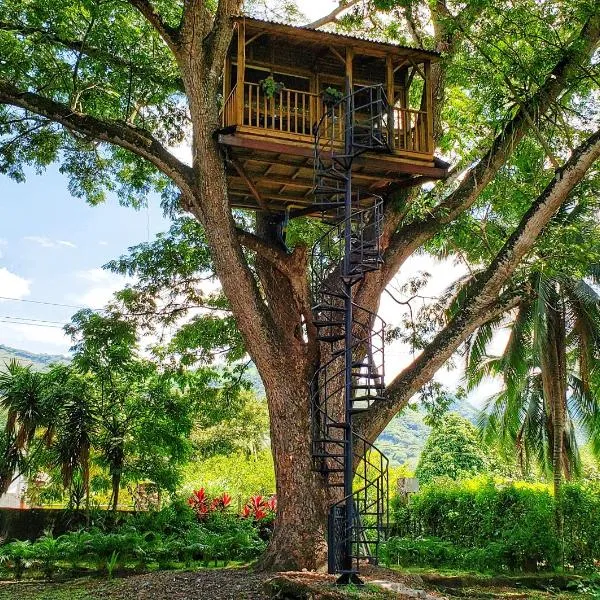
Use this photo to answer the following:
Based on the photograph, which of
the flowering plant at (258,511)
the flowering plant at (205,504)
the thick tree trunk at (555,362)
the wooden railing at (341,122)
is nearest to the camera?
the wooden railing at (341,122)

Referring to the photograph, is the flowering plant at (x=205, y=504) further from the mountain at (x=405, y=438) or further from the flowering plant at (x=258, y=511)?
the mountain at (x=405, y=438)

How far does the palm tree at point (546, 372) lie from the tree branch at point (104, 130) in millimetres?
5527

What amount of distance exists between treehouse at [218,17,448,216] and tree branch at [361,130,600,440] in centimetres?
164

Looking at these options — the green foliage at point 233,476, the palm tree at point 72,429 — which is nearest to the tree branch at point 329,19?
the palm tree at point 72,429

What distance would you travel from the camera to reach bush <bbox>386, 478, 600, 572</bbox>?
11.4 m

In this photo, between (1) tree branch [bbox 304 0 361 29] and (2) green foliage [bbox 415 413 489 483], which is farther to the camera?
(2) green foliage [bbox 415 413 489 483]

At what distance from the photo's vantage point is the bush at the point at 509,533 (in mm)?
11414

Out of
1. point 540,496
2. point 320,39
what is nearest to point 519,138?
point 320,39

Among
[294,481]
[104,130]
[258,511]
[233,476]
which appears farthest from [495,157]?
[233,476]

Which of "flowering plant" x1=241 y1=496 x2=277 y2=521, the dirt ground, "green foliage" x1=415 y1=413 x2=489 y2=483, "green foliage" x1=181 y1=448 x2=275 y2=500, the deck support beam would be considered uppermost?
the deck support beam

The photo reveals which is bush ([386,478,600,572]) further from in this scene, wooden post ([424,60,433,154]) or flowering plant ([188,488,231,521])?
wooden post ([424,60,433,154])

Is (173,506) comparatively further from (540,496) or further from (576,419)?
(576,419)

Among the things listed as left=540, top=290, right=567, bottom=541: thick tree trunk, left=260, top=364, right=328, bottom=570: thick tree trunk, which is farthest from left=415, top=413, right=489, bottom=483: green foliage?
left=260, top=364, right=328, bottom=570: thick tree trunk

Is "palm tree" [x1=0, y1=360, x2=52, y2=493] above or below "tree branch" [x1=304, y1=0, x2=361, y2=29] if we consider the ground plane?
below
